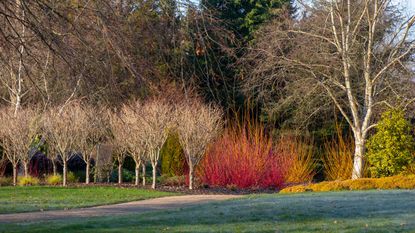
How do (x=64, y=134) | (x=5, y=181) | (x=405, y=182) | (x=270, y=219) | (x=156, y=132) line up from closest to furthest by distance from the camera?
1. (x=270, y=219)
2. (x=405, y=182)
3. (x=156, y=132)
4. (x=64, y=134)
5. (x=5, y=181)

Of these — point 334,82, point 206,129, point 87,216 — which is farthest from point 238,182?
point 87,216

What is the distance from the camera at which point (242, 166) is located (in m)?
24.0

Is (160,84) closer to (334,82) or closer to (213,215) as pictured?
(213,215)

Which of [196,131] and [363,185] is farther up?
[196,131]

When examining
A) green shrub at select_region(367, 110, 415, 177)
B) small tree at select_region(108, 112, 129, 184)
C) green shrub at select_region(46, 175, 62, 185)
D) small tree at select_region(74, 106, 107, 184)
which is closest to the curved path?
small tree at select_region(108, 112, 129, 184)

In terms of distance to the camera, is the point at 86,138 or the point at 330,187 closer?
the point at 330,187

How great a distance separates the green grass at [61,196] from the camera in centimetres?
1636

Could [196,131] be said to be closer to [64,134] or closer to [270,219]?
[64,134]

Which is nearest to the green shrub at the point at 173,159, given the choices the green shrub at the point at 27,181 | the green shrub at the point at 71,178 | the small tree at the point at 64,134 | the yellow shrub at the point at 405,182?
the green shrub at the point at 71,178

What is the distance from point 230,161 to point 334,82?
4676mm

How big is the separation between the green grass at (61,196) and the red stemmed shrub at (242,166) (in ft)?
13.4

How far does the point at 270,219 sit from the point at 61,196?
26.7 feet

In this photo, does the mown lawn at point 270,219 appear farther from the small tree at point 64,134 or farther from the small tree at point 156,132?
the small tree at point 64,134

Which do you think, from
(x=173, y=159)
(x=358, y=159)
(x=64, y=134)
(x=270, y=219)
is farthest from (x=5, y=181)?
(x=270, y=219)
